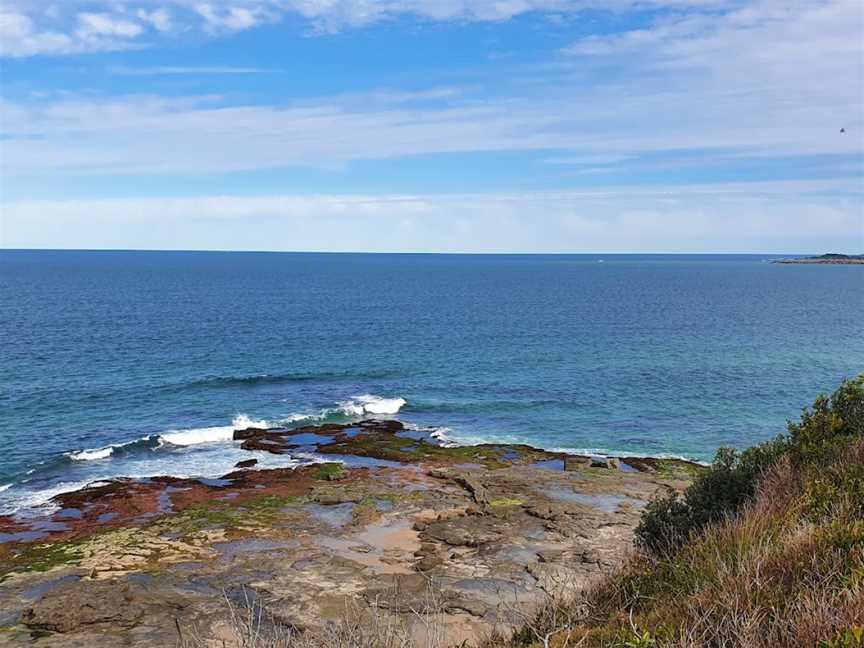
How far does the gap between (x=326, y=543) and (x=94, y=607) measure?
944 cm

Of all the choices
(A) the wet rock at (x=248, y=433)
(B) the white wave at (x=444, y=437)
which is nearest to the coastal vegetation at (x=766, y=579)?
(B) the white wave at (x=444, y=437)

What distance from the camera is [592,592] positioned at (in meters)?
12.7

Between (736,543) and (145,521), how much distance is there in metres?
28.1

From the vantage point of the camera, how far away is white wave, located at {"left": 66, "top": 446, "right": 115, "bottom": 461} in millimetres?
42000

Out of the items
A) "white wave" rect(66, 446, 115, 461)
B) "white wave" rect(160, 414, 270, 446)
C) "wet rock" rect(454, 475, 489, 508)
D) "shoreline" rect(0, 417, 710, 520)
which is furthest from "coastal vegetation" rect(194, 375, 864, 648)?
"white wave" rect(160, 414, 270, 446)

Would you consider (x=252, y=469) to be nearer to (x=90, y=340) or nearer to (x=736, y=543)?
(x=736, y=543)

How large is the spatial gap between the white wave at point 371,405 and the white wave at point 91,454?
59.2ft

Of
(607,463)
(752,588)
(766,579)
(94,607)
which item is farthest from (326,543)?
(766,579)

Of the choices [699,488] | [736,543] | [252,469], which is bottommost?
[252,469]

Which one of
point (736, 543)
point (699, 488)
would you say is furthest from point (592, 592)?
point (699, 488)

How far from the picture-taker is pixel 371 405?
2221 inches

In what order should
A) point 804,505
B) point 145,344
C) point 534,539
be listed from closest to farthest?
point 804,505 → point 534,539 → point 145,344

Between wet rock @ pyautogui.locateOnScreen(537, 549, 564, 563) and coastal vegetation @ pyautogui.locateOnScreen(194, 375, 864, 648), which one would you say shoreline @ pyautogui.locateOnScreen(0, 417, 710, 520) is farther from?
coastal vegetation @ pyautogui.locateOnScreen(194, 375, 864, 648)

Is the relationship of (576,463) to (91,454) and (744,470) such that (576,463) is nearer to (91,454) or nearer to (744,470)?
(744,470)
